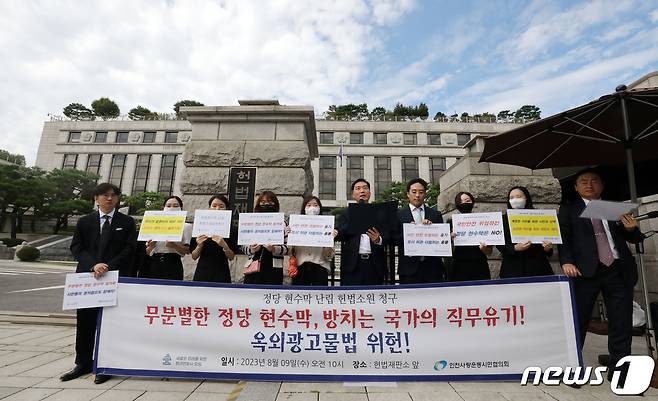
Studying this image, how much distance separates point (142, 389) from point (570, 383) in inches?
166

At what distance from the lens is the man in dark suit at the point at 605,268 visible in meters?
3.30

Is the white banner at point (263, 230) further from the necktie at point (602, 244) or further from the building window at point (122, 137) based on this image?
the building window at point (122, 137)

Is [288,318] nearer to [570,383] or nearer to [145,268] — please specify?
[145,268]

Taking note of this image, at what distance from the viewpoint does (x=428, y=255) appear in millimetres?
3668

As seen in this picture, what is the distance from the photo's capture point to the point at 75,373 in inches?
132

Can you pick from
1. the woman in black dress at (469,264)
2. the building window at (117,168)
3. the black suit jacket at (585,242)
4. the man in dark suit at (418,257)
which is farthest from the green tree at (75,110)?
the black suit jacket at (585,242)

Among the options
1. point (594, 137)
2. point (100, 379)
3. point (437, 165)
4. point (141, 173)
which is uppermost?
point (437, 165)

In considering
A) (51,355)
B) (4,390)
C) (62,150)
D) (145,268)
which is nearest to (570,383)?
(145,268)

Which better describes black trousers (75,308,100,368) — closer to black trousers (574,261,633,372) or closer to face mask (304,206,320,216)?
face mask (304,206,320,216)

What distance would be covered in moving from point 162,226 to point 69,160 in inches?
2602

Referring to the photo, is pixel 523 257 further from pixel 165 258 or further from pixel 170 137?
pixel 170 137

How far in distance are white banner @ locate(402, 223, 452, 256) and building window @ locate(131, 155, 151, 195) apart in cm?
5744

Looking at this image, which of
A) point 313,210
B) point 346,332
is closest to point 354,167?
point 313,210
